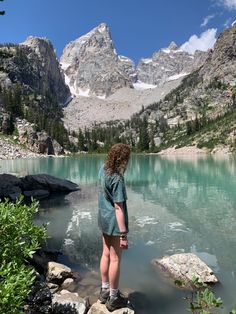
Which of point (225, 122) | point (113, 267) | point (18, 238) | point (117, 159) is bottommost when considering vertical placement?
point (113, 267)

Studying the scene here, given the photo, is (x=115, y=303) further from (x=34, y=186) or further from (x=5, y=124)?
(x=5, y=124)

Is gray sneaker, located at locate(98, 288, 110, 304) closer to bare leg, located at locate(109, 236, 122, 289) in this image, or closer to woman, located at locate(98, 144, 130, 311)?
woman, located at locate(98, 144, 130, 311)

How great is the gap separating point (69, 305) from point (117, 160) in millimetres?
3706

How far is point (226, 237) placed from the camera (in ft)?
57.2

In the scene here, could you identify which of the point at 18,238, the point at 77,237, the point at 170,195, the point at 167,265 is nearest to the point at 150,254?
the point at 167,265

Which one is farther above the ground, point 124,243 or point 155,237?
point 124,243

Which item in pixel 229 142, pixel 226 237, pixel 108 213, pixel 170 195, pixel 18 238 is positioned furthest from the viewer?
pixel 229 142

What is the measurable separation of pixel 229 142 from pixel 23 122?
92.3 metres

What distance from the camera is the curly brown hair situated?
899 cm

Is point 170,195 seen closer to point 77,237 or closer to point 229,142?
point 77,237

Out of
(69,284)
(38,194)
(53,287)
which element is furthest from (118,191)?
(38,194)

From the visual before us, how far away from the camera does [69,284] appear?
11391 millimetres

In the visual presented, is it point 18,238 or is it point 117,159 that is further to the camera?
point 117,159

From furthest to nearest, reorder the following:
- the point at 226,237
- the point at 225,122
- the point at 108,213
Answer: the point at 225,122
the point at 226,237
the point at 108,213
